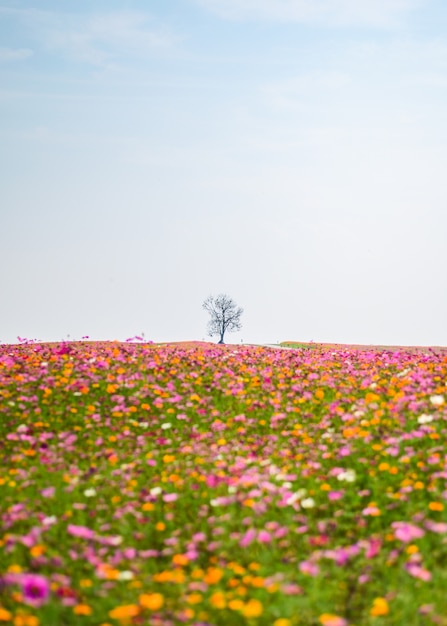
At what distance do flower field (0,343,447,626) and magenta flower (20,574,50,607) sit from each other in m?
0.01

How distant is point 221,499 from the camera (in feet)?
27.8

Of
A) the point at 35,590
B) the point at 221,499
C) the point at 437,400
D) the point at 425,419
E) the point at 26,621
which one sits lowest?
the point at 26,621

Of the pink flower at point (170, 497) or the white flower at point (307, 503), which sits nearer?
the white flower at point (307, 503)

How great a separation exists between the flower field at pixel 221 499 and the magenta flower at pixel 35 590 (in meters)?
0.01

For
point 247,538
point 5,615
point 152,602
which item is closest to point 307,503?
point 247,538

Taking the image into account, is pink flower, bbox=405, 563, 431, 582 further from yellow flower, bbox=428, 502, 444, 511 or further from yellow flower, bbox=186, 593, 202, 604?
yellow flower, bbox=186, 593, 202, 604

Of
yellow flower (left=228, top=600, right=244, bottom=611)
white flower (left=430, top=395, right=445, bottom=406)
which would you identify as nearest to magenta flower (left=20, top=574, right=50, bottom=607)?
yellow flower (left=228, top=600, right=244, bottom=611)

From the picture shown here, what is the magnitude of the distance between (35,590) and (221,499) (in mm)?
2948

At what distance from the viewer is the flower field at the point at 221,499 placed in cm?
636

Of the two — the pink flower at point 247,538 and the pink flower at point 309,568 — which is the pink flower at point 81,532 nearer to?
the pink flower at point 247,538

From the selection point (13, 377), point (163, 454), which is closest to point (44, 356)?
point (13, 377)

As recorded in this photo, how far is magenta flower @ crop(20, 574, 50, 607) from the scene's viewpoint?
601cm

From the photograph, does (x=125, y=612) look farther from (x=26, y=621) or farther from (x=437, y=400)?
(x=437, y=400)

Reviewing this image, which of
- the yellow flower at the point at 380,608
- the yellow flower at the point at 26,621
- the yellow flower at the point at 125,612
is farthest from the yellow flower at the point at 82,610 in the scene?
the yellow flower at the point at 380,608
